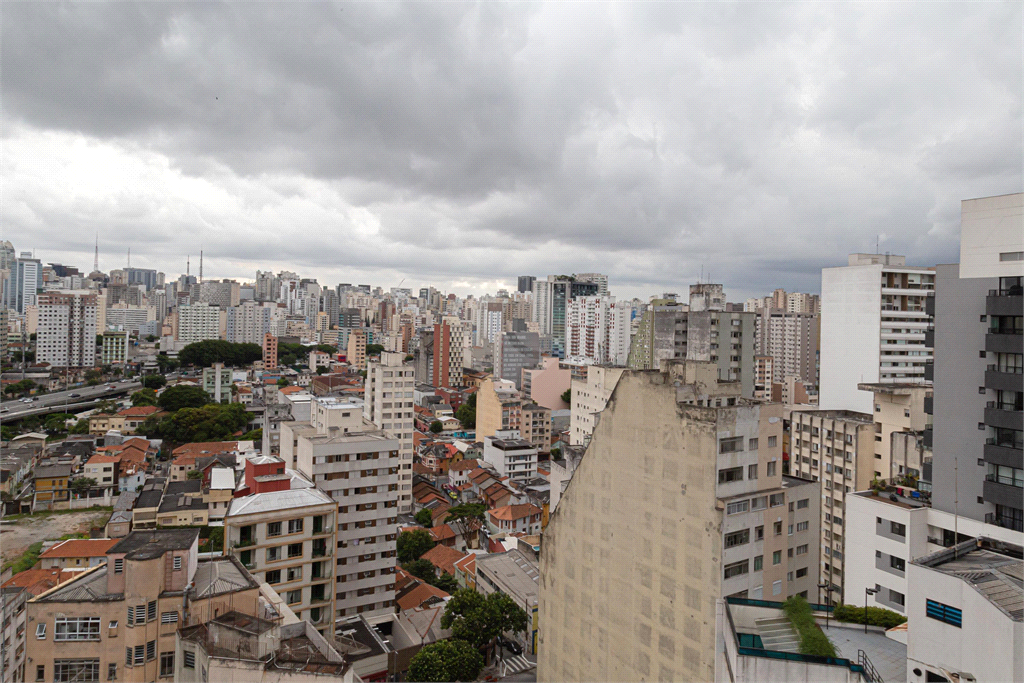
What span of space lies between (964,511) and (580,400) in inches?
936

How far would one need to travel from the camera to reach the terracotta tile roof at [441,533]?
24.7 m

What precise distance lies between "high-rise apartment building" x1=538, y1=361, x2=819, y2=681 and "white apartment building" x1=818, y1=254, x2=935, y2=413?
1897 centimetres

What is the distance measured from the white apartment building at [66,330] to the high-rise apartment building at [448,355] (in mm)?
35986

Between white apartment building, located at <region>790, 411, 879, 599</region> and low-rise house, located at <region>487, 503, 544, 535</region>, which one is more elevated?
white apartment building, located at <region>790, 411, 879, 599</region>

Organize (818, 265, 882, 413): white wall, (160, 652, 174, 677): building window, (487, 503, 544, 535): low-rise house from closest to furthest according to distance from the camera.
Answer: (160, 652, 174, 677): building window
(818, 265, 882, 413): white wall
(487, 503, 544, 535): low-rise house

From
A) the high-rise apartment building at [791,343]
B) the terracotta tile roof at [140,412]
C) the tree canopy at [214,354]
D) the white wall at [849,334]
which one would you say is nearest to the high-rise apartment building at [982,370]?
the white wall at [849,334]

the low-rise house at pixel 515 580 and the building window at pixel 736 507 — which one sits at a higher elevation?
the building window at pixel 736 507

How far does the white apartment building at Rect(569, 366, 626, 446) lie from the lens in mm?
31125

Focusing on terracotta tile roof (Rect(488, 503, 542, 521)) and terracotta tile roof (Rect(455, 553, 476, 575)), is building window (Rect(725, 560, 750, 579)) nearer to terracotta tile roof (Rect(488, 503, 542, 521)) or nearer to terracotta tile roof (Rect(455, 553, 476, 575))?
terracotta tile roof (Rect(455, 553, 476, 575))

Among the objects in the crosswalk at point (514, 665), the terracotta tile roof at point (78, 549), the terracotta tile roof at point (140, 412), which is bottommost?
the crosswalk at point (514, 665)

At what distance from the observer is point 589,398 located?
33.1 m

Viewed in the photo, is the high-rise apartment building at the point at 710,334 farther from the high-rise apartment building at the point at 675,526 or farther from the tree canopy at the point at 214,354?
the tree canopy at the point at 214,354

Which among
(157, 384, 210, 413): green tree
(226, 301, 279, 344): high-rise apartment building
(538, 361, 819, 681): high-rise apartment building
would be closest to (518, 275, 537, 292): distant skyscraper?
(226, 301, 279, 344): high-rise apartment building

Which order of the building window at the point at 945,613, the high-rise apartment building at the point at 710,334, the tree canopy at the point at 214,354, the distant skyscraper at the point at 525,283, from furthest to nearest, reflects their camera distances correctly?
1. the distant skyscraper at the point at 525,283
2. the tree canopy at the point at 214,354
3. the high-rise apartment building at the point at 710,334
4. the building window at the point at 945,613
